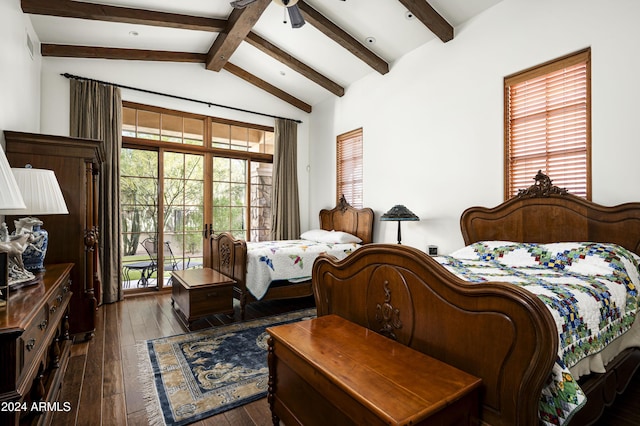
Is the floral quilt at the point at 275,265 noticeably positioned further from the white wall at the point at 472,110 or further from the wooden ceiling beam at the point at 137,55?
the wooden ceiling beam at the point at 137,55

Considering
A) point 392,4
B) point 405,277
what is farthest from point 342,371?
point 392,4

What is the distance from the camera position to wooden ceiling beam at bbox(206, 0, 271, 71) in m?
3.63

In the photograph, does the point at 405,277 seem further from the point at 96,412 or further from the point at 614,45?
the point at 614,45

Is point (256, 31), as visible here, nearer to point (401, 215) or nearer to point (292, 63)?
point (292, 63)

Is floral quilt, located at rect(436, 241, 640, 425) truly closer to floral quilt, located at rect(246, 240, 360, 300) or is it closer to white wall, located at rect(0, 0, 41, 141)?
floral quilt, located at rect(246, 240, 360, 300)

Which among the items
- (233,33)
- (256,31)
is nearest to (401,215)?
(233,33)

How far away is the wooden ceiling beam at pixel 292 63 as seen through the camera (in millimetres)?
4619

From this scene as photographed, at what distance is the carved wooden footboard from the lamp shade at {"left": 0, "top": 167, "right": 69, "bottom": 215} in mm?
2050

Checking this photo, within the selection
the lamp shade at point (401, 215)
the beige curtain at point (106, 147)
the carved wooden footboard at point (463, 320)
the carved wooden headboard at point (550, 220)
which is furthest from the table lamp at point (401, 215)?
the beige curtain at point (106, 147)

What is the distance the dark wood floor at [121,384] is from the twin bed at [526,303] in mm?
303

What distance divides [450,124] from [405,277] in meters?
2.77

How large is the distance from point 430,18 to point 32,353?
4.29 meters

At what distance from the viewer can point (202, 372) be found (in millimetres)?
2428

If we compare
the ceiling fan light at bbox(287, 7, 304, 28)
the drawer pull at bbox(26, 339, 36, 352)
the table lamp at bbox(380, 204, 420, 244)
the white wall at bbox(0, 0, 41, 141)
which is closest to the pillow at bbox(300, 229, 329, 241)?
the table lamp at bbox(380, 204, 420, 244)
